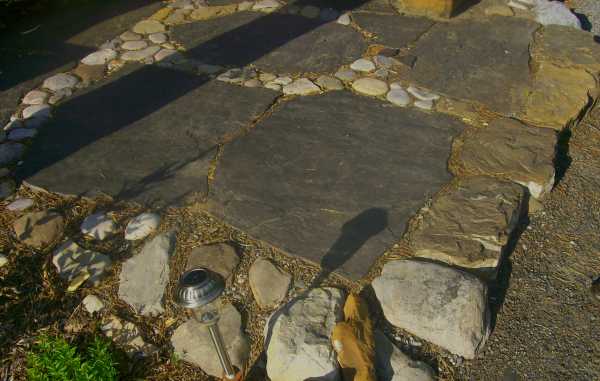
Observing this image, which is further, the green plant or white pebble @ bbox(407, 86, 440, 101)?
white pebble @ bbox(407, 86, 440, 101)

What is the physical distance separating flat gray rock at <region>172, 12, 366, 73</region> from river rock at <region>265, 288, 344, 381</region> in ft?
7.81

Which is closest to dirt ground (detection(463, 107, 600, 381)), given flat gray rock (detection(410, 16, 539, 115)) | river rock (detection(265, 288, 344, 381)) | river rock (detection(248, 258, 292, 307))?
river rock (detection(265, 288, 344, 381))

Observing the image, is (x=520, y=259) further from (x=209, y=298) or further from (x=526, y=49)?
(x=526, y=49)

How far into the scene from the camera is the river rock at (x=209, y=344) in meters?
→ 2.47

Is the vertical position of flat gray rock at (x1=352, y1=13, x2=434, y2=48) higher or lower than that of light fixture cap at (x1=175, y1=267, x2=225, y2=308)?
lower

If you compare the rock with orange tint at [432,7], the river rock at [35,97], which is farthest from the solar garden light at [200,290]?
the rock with orange tint at [432,7]

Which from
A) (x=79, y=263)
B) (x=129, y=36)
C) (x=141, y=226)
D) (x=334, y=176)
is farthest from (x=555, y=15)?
(x=79, y=263)

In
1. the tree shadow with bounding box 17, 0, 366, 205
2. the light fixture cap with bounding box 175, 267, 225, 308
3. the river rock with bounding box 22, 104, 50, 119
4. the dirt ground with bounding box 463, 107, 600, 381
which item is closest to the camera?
the light fixture cap with bounding box 175, 267, 225, 308

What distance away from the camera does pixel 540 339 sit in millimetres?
2539

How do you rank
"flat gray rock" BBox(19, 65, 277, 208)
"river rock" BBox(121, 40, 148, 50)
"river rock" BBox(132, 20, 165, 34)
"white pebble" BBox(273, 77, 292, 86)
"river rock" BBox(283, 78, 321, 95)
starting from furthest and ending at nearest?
"river rock" BBox(132, 20, 165, 34)
"river rock" BBox(121, 40, 148, 50)
"white pebble" BBox(273, 77, 292, 86)
"river rock" BBox(283, 78, 321, 95)
"flat gray rock" BBox(19, 65, 277, 208)

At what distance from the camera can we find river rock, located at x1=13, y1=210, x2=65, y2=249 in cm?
303

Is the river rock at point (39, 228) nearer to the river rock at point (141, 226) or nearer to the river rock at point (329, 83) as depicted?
the river rock at point (141, 226)

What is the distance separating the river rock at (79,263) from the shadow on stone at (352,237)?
44.7 inches

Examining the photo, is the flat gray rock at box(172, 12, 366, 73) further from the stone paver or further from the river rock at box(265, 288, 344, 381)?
the river rock at box(265, 288, 344, 381)
